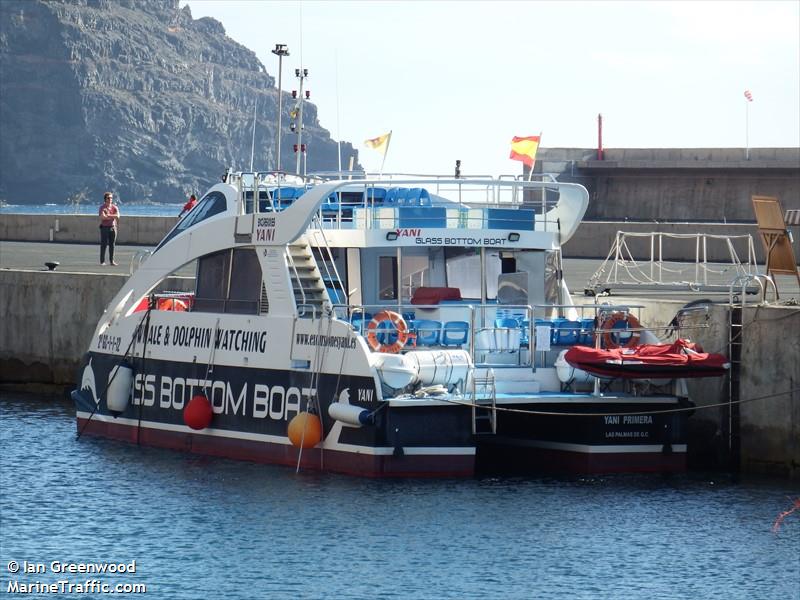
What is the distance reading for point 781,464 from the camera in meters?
21.8

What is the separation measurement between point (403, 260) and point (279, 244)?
220 centimetres

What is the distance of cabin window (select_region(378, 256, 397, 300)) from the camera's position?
77.6ft

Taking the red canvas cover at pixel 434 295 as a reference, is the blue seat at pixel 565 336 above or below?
below

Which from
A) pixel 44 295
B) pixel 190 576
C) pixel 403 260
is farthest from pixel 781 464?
pixel 44 295

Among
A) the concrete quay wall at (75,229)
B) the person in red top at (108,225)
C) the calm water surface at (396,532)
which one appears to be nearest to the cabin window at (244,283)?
the calm water surface at (396,532)

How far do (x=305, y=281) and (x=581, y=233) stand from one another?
21.9 m

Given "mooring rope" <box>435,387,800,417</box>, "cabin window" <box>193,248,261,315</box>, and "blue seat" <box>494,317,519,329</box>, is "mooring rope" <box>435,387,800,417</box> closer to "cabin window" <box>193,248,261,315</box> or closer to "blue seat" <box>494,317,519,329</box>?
"blue seat" <box>494,317,519,329</box>

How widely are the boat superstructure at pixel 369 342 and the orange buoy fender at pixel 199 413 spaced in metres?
0.04

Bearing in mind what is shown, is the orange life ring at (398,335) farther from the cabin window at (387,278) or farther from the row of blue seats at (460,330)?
the cabin window at (387,278)

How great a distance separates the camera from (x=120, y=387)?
24547 mm

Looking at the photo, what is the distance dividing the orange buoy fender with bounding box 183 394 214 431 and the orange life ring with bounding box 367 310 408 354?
293 centimetres

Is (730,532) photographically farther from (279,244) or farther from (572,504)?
(279,244)

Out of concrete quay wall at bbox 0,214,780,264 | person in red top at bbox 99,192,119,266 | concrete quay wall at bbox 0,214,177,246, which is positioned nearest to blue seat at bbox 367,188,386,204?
person in red top at bbox 99,192,119,266

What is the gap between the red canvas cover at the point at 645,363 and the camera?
2092 centimetres
